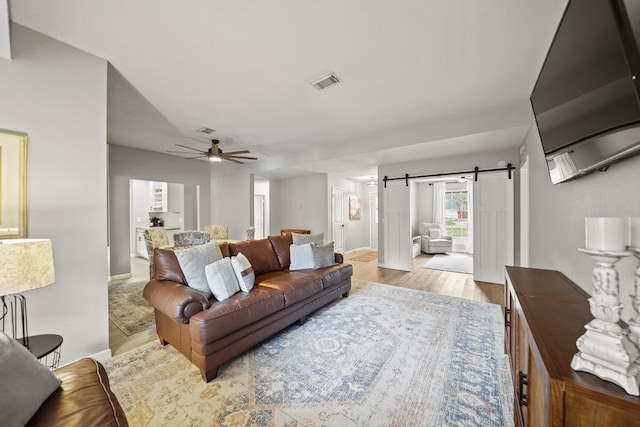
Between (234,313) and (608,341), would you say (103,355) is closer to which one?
(234,313)

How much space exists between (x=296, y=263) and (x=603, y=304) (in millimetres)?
2853

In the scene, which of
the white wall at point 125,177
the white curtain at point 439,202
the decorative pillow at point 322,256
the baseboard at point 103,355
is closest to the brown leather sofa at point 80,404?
the baseboard at point 103,355

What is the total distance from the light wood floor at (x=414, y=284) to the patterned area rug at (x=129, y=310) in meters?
0.09

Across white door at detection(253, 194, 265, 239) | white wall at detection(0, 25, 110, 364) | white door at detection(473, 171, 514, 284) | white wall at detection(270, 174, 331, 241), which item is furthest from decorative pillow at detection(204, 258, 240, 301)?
white door at detection(253, 194, 265, 239)

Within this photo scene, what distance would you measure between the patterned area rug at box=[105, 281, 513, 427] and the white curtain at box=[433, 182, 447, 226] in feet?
18.9

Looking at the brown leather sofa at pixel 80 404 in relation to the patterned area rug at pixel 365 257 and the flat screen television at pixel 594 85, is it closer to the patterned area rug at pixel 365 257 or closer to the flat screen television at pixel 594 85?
the flat screen television at pixel 594 85

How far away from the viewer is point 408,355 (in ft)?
7.06

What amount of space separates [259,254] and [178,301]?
1.30 metres

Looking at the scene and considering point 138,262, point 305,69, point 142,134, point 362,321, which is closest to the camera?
point 305,69

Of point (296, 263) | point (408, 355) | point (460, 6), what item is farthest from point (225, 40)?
point (408, 355)

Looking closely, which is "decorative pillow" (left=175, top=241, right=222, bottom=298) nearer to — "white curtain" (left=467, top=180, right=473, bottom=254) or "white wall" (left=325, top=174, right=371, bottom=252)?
"white wall" (left=325, top=174, right=371, bottom=252)

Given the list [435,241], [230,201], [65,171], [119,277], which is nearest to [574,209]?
[65,171]

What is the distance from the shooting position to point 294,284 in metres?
2.63

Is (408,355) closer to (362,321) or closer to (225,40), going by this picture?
(362,321)
